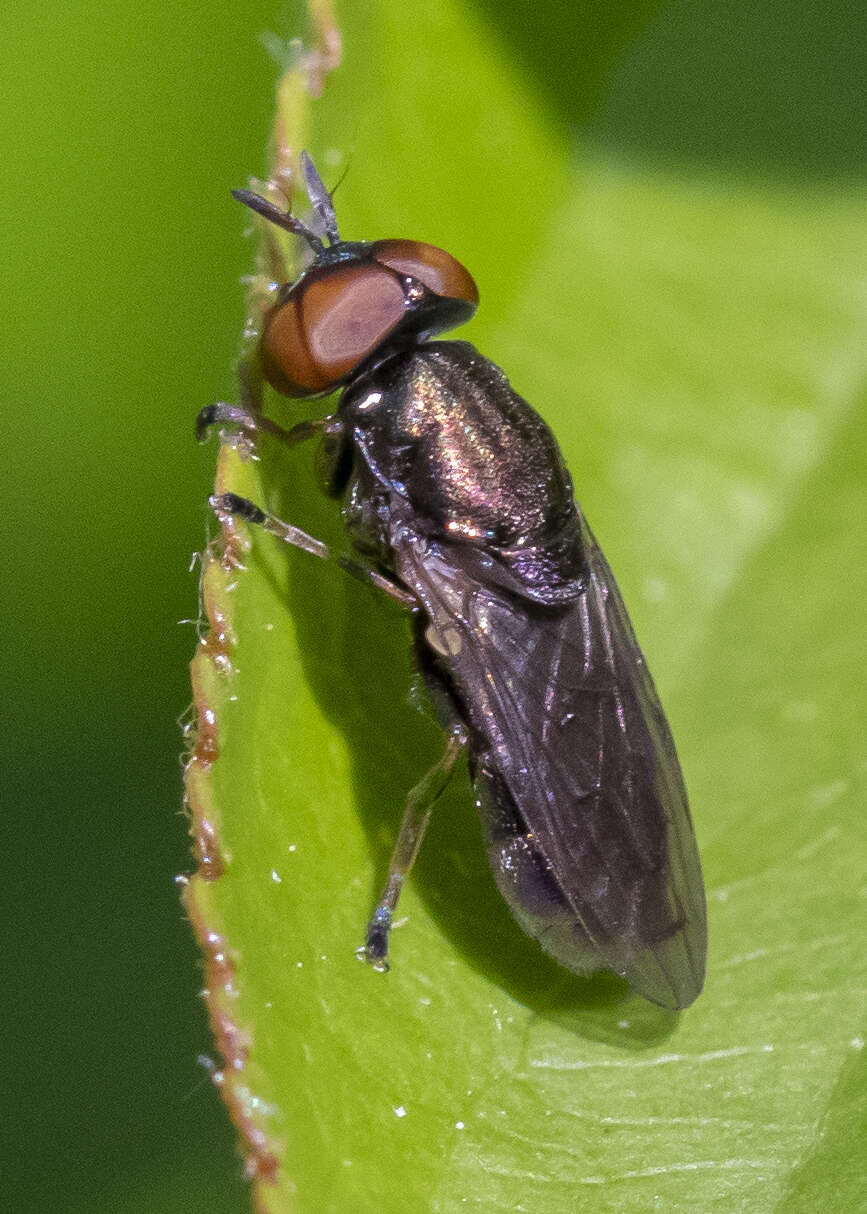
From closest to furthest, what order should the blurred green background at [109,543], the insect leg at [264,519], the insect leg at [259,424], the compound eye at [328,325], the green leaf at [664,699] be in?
the green leaf at [664,699]
the insect leg at [264,519]
the insect leg at [259,424]
the compound eye at [328,325]
the blurred green background at [109,543]

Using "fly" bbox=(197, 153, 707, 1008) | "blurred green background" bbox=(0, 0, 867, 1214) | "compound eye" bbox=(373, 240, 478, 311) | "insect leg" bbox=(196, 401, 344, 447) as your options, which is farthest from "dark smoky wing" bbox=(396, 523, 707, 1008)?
"blurred green background" bbox=(0, 0, 867, 1214)

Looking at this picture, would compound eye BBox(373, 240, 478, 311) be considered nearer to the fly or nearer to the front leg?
the fly

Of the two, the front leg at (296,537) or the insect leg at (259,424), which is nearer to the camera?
the front leg at (296,537)

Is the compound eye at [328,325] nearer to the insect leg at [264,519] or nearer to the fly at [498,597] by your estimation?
the fly at [498,597]

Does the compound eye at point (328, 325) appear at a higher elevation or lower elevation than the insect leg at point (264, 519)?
higher

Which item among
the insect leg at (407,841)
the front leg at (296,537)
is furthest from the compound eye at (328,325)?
the insect leg at (407,841)

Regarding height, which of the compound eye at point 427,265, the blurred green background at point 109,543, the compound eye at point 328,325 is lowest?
the blurred green background at point 109,543

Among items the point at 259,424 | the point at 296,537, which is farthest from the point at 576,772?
the point at 259,424

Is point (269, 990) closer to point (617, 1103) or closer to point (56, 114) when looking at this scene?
point (617, 1103)
